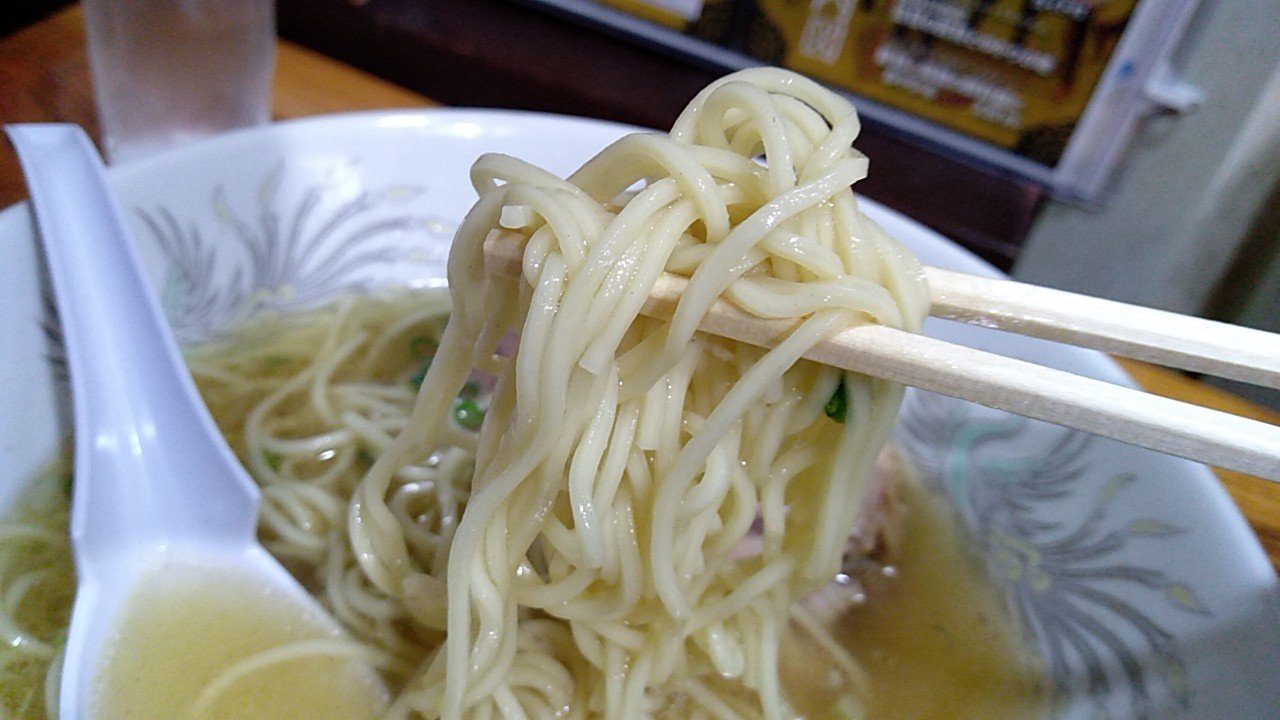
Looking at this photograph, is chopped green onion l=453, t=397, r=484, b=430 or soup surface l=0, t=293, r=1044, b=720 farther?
chopped green onion l=453, t=397, r=484, b=430

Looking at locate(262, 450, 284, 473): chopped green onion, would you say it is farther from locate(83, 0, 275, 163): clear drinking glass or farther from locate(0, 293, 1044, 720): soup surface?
locate(83, 0, 275, 163): clear drinking glass

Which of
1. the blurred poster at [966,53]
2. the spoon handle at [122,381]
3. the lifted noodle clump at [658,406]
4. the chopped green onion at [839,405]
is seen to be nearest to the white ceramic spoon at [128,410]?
the spoon handle at [122,381]

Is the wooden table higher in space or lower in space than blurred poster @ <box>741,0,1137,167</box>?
lower

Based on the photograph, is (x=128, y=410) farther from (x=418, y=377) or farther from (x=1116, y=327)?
(x=1116, y=327)

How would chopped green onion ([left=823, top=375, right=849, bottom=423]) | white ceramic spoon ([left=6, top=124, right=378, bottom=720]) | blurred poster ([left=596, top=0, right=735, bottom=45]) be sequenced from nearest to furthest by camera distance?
chopped green onion ([left=823, top=375, right=849, bottom=423]), white ceramic spoon ([left=6, top=124, right=378, bottom=720]), blurred poster ([left=596, top=0, right=735, bottom=45])

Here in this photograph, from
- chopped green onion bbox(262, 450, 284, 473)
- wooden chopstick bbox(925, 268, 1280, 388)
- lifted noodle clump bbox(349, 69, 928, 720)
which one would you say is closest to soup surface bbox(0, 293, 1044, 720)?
chopped green onion bbox(262, 450, 284, 473)

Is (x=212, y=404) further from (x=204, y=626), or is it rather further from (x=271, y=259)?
(x=204, y=626)
